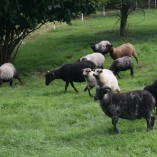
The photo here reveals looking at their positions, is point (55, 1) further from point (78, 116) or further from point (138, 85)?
point (78, 116)

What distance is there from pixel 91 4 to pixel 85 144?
12.5 m

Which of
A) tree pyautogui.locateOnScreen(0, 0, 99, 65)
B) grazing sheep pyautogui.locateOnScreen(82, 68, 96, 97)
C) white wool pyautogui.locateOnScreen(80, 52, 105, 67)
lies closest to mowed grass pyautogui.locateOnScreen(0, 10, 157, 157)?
grazing sheep pyautogui.locateOnScreen(82, 68, 96, 97)

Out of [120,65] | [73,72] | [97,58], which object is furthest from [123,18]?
[73,72]

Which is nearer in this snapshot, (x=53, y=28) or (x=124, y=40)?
(x=124, y=40)

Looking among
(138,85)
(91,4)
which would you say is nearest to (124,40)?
(91,4)

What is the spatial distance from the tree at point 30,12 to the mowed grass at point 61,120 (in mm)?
1875

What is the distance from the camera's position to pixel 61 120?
11.2m

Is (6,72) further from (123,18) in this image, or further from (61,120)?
(123,18)

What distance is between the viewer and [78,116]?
37.6 ft

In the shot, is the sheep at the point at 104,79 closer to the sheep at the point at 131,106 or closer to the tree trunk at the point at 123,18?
the sheep at the point at 131,106

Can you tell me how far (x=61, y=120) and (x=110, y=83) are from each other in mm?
2660

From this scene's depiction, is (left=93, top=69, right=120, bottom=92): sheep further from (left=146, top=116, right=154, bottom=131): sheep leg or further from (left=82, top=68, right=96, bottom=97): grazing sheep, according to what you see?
(left=146, top=116, right=154, bottom=131): sheep leg

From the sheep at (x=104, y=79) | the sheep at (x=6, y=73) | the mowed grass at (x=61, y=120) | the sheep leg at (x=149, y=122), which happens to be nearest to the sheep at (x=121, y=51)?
the mowed grass at (x=61, y=120)

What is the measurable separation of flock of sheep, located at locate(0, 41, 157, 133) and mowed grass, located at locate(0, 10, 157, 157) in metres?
0.37
